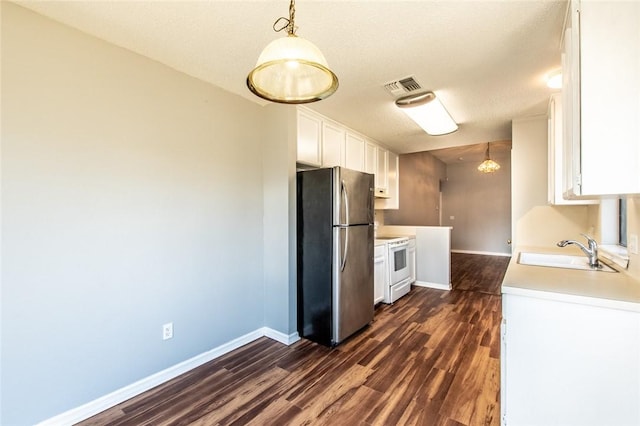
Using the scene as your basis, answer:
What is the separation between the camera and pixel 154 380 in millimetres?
2121

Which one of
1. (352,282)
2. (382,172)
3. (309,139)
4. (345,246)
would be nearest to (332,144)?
(309,139)

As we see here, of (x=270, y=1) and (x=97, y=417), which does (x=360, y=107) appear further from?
(x=97, y=417)

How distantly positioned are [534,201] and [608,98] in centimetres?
244

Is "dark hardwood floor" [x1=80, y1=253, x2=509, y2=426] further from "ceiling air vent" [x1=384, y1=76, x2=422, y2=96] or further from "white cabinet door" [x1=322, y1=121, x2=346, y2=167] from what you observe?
"ceiling air vent" [x1=384, y1=76, x2=422, y2=96]

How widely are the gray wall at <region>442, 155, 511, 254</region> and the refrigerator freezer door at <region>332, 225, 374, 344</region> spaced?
20.7 ft

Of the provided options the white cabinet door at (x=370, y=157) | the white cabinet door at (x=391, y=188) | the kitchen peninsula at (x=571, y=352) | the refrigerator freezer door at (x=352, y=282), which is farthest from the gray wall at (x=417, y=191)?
the kitchen peninsula at (x=571, y=352)

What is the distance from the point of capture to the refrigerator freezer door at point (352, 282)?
269 cm

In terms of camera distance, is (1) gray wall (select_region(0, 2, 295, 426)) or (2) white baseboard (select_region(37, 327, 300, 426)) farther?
(2) white baseboard (select_region(37, 327, 300, 426))

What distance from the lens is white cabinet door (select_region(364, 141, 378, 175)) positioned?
4164mm

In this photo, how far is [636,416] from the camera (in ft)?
3.79

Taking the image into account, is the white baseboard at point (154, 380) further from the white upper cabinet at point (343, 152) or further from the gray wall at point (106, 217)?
the white upper cabinet at point (343, 152)

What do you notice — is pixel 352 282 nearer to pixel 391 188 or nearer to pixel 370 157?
pixel 370 157

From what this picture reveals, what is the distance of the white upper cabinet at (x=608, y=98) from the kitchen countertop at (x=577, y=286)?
448 millimetres

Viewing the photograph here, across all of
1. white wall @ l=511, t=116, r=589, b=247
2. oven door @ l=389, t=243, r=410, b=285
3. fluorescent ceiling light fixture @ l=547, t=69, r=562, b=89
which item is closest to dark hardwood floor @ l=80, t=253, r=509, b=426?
oven door @ l=389, t=243, r=410, b=285
